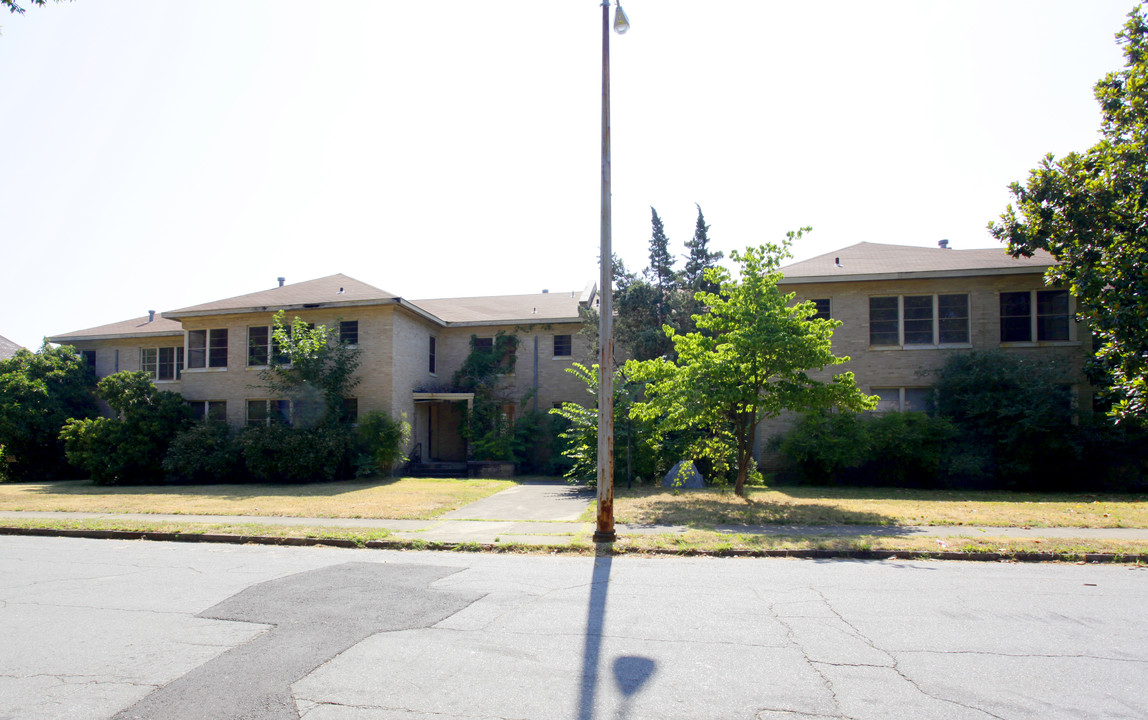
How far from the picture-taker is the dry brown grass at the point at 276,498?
13.9m

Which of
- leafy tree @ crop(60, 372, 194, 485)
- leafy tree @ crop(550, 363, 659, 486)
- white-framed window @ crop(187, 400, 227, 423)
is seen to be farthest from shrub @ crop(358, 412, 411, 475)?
leafy tree @ crop(60, 372, 194, 485)

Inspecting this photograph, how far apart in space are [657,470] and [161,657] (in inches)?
585

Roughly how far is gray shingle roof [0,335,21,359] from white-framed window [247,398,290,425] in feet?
59.0

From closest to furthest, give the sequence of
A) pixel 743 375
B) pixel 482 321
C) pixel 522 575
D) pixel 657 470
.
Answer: pixel 522 575
pixel 743 375
pixel 657 470
pixel 482 321

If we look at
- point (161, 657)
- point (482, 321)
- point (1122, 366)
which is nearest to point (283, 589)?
point (161, 657)

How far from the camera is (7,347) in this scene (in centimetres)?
3419

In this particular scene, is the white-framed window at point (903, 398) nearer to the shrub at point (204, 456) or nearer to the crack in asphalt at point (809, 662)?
the crack in asphalt at point (809, 662)

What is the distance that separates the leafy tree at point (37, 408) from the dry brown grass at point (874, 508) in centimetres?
2346

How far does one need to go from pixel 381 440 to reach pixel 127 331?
14.9m

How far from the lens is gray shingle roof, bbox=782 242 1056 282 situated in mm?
19812

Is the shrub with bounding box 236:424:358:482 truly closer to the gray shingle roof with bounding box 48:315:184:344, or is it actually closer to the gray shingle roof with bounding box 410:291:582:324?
the gray shingle roof with bounding box 410:291:582:324

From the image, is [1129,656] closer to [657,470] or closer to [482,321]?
[657,470]

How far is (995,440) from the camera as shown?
17984 mm

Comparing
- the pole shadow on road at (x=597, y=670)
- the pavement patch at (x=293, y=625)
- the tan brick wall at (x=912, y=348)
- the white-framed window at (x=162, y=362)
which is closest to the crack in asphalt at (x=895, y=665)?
the pole shadow on road at (x=597, y=670)
